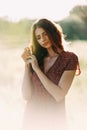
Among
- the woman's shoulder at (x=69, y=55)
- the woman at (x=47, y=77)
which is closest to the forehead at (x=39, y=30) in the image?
the woman at (x=47, y=77)

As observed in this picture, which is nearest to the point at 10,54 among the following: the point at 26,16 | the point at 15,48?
the point at 15,48

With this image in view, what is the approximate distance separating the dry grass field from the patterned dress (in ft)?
0.08

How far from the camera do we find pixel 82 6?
1.35 meters

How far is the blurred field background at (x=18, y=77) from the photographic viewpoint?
1.30 metres

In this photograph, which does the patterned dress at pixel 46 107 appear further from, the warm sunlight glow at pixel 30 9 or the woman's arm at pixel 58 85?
the warm sunlight glow at pixel 30 9

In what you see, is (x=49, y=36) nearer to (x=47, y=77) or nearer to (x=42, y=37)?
(x=42, y=37)

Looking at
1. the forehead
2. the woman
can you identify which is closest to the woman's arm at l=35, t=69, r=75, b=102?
the woman

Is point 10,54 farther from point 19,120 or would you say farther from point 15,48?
point 19,120

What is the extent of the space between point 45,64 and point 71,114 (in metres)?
0.19

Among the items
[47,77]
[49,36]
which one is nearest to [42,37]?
[49,36]

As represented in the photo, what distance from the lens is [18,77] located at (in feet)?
4.24

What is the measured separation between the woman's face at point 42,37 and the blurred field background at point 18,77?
0.11 feet

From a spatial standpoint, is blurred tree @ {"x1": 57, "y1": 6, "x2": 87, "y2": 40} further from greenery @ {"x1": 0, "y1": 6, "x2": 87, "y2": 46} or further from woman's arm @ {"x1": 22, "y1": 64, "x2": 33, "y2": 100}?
woman's arm @ {"x1": 22, "y1": 64, "x2": 33, "y2": 100}

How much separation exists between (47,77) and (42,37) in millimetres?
135
